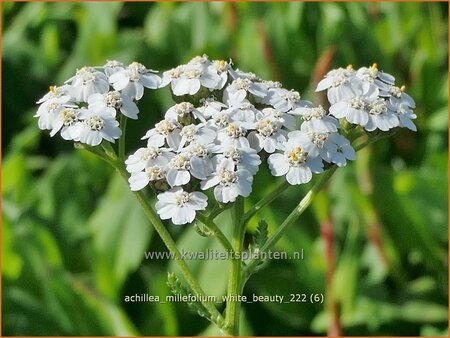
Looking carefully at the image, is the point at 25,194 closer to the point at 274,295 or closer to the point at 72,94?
the point at 274,295

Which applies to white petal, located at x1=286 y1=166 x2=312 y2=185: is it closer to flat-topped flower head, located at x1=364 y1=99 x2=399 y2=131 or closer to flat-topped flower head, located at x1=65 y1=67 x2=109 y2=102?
flat-topped flower head, located at x1=364 y1=99 x2=399 y2=131

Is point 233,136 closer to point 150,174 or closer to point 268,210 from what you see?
point 150,174

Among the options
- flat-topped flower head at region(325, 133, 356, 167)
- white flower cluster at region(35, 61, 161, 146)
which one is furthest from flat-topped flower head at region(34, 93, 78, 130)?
flat-topped flower head at region(325, 133, 356, 167)

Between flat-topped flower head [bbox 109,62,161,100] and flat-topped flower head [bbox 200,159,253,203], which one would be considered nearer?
flat-topped flower head [bbox 200,159,253,203]

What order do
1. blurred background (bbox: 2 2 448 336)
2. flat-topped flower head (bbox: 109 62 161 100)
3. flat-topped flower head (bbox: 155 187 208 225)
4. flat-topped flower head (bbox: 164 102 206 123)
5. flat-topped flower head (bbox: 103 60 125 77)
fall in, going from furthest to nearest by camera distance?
1. blurred background (bbox: 2 2 448 336)
2. flat-topped flower head (bbox: 103 60 125 77)
3. flat-topped flower head (bbox: 109 62 161 100)
4. flat-topped flower head (bbox: 164 102 206 123)
5. flat-topped flower head (bbox: 155 187 208 225)

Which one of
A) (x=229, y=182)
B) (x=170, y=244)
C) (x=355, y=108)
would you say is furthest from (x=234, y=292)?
(x=355, y=108)

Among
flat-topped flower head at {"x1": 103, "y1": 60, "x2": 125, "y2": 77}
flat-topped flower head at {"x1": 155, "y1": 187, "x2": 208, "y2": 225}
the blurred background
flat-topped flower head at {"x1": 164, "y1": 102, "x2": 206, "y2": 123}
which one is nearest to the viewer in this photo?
flat-topped flower head at {"x1": 155, "y1": 187, "x2": 208, "y2": 225}

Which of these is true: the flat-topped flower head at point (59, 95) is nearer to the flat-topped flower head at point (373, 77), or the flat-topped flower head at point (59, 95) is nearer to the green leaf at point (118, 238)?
the flat-topped flower head at point (373, 77)

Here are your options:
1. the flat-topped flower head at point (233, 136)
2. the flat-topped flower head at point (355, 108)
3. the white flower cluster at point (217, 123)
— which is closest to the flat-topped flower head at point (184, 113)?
the white flower cluster at point (217, 123)
